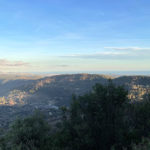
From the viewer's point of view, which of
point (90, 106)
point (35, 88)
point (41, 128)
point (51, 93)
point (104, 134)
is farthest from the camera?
point (35, 88)

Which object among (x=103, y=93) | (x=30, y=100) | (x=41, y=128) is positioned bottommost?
(x=30, y=100)

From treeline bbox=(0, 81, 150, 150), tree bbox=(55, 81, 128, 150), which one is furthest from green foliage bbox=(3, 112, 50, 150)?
tree bbox=(55, 81, 128, 150)

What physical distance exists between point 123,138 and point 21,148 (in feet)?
29.8

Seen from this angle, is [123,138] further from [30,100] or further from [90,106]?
[30,100]

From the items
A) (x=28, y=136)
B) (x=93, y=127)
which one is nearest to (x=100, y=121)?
(x=93, y=127)

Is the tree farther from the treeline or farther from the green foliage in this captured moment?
the green foliage

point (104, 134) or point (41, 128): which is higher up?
point (41, 128)

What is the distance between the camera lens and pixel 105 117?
17.1m

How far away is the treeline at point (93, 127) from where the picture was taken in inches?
547

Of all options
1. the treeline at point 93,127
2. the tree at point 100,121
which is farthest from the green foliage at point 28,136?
the tree at point 100,121

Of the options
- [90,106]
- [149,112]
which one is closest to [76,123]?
[90,106]

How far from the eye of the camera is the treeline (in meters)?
13.9

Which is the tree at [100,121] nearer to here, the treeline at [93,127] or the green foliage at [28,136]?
the treeline at [93,127]

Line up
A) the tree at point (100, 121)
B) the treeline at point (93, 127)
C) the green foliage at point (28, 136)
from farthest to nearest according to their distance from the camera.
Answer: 1. the tree at point (100, 121)
2. the treeline at point (93, 127)
3. the green foliage at point (28, 136)
